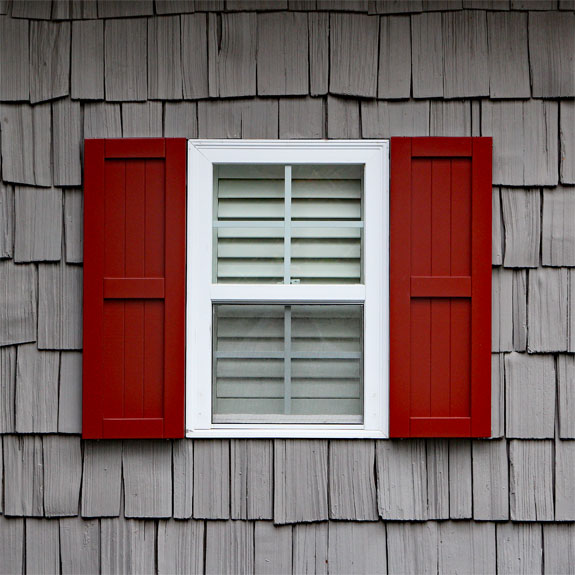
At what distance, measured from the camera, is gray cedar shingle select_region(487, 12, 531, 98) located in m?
2.25

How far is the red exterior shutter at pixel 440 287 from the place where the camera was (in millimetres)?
2203

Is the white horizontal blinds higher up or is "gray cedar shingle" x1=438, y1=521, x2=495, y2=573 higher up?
the white horizontal blinds

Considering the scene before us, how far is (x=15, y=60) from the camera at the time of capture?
7.52ft

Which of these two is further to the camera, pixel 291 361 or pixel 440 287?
pixel 291 361

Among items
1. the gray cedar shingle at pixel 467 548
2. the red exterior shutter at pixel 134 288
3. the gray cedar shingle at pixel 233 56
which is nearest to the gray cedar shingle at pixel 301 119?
the gray cedar shingle at pixel 233 56

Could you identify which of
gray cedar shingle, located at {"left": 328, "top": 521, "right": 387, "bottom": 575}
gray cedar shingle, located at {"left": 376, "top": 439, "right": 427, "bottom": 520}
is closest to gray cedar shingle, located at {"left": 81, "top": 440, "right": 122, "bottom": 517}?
gray cedar shingle, located at {"left": 328, "top": 521, "right": 387, "bottom": 575}

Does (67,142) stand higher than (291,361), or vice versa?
(67,142)

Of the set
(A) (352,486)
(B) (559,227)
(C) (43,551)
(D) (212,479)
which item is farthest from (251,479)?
(B) (559,227)

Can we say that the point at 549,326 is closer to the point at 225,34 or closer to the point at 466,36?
the point at 466,36

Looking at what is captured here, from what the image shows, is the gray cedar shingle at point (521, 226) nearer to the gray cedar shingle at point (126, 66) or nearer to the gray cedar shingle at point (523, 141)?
the gray cedar shingle at point (523, 141)

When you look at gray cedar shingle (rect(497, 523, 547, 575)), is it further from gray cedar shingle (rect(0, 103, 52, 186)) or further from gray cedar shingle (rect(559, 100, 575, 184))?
gray cedar shingle (rect(0, 103, 52, 186))

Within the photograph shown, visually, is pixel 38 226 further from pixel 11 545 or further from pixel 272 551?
pixel 272 551

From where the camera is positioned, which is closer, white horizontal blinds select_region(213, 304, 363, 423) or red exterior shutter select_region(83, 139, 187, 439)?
red exterior shutter select_region(83, 139, 187, 439)

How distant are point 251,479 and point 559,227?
159 cm
